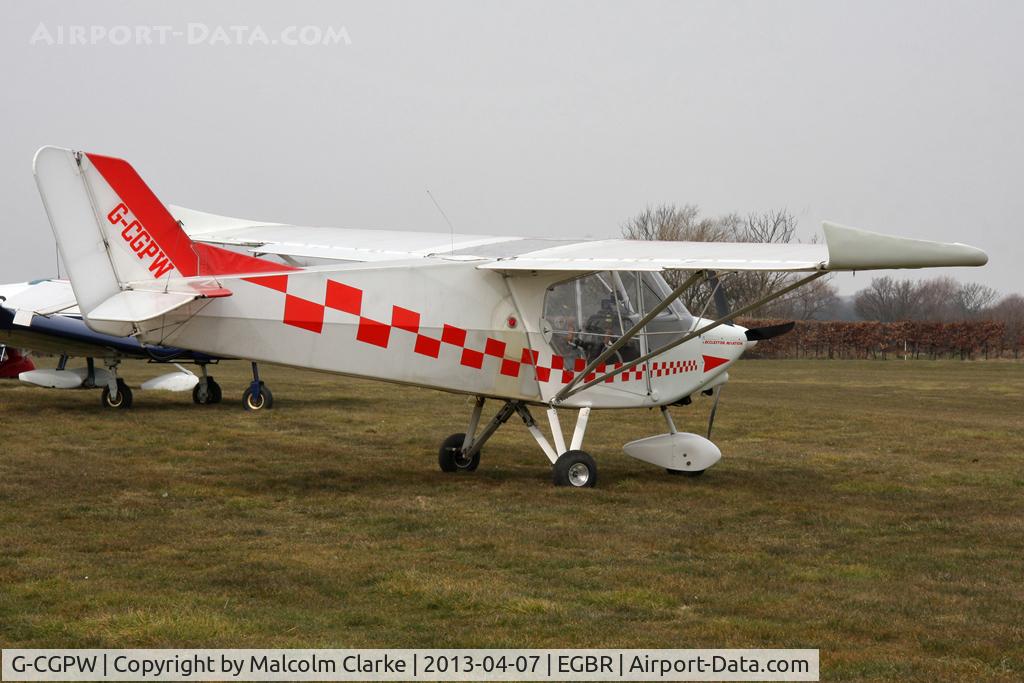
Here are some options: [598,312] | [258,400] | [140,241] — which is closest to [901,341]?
[258,400]

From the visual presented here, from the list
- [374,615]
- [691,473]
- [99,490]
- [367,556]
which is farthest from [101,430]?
[374,615]

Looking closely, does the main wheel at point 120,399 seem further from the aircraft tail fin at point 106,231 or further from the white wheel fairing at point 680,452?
the white wheel fairing at point 680,452

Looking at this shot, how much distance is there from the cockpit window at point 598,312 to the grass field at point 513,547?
1344mm

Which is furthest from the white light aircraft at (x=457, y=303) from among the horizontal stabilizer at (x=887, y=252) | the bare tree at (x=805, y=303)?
the bare tree at (x=805, y=303)

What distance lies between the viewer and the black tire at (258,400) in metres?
20.3

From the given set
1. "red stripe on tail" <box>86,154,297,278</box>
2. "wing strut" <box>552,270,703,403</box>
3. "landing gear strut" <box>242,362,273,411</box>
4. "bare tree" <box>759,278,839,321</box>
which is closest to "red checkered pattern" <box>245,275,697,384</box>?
"wing strut" <box>552,270,703,403</box>

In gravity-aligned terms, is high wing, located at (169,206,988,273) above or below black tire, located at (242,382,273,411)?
above

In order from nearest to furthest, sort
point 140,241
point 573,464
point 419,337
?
point 140,241 → point 419,337 → point 573,464

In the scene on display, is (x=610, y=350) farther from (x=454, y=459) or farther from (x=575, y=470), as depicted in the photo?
(x=454, y=459)

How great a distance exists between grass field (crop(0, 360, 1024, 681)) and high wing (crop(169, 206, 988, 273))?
2.03 m

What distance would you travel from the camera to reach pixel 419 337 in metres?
10.2

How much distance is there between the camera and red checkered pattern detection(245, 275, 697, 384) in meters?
9.70

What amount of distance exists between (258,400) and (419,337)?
1088cm

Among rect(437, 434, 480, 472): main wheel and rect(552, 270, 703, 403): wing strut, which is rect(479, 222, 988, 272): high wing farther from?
rect(437, 434, 480, 472): main wheel
